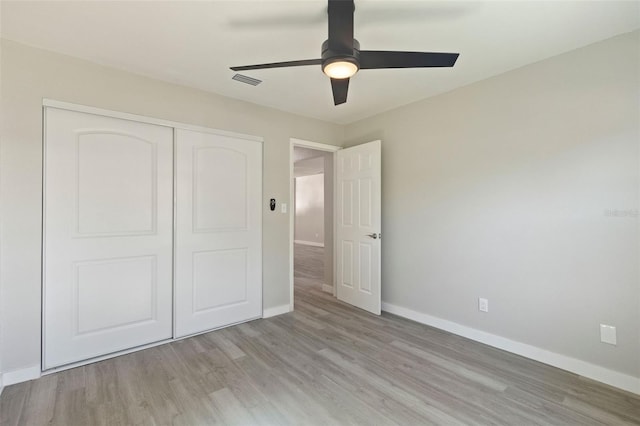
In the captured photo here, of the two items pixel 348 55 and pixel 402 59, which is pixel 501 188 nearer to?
pixel 402 59

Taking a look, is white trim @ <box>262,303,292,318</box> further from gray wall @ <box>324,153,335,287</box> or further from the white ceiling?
the white ceiling

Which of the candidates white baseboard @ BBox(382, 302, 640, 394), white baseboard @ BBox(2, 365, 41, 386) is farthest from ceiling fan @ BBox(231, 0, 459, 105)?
white baseboard @ BBox(2, 365, 41, 386)

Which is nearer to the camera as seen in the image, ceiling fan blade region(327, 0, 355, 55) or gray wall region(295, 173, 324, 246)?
ceiling fan blade region(327, 0, 355, 55)

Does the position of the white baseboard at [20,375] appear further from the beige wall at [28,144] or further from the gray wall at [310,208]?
the gray wall at [310,208]

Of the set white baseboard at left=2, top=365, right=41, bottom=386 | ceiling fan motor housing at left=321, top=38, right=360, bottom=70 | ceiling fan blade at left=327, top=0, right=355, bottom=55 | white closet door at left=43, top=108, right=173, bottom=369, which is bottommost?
white baseboard at left=2, top=365, right=41, bottom=386

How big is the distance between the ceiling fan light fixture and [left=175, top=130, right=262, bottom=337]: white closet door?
6.10ft

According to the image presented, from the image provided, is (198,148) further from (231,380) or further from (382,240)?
(382,240)

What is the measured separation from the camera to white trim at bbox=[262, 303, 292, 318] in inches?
138

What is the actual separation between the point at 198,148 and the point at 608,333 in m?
3.82

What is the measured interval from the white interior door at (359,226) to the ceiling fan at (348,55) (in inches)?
76.8

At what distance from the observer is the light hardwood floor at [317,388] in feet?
6.04

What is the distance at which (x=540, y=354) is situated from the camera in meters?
2.49

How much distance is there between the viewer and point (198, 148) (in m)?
3.03

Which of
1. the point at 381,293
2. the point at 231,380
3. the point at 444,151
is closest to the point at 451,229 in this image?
the point at 444,151
